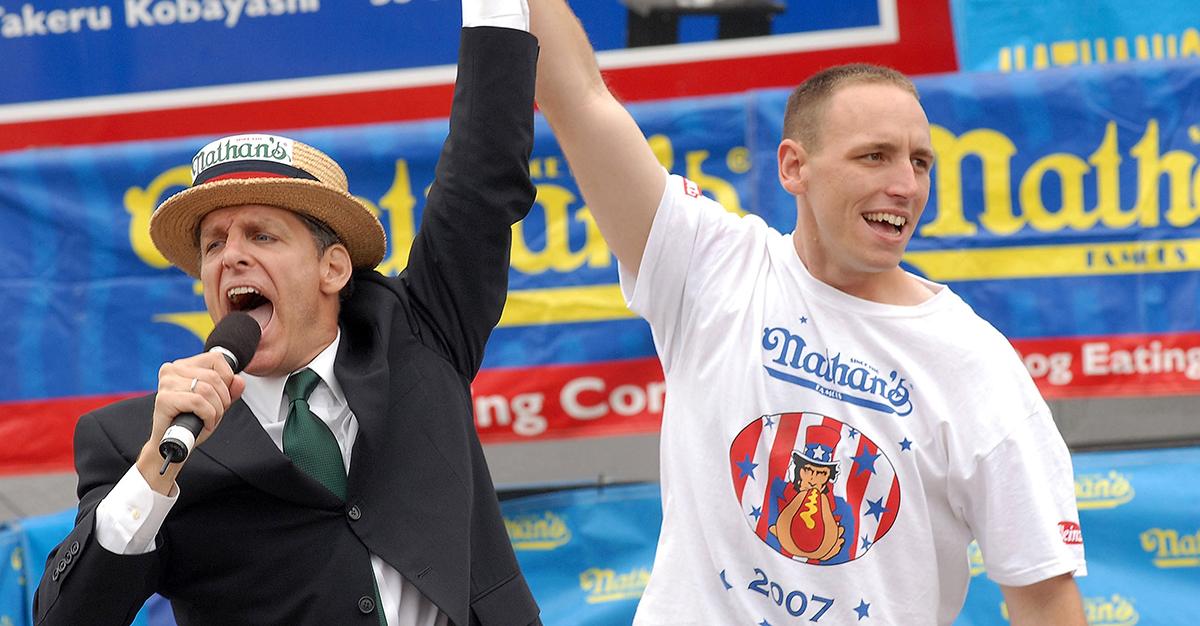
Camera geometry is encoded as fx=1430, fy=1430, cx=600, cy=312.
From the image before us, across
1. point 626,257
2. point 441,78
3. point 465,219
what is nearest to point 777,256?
point 626,257

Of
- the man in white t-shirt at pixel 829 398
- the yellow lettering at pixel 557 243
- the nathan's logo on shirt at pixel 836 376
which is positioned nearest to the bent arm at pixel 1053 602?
the man in white t-shirt at pixel 829 398

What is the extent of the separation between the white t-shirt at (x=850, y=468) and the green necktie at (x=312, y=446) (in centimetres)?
61

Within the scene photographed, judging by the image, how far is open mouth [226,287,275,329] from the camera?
233cm

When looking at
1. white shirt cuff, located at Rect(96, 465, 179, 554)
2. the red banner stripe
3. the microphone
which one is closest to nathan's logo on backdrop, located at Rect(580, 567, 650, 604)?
the red banner stripe

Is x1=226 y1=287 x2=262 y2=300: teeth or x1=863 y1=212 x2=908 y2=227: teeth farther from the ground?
x1=863 y1=212 x2=908 y2=227: teeth

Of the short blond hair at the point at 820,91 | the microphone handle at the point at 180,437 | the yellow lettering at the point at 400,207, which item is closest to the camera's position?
the microphone handle at the point at 180,437

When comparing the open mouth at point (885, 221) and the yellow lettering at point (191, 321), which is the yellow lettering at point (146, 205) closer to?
the yellow lettering at point (191, 321)

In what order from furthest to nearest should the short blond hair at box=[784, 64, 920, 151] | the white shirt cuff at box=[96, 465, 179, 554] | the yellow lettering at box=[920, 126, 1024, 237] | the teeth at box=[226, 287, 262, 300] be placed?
the yellow lettering at box=[920, 126, 1024, 237] < the short blond hair at box=[784, 64, 920, 151] < the teeth at box=[226, 287, 262, 300] < the white shirt cuff at box=[96, 465, 179, 554]

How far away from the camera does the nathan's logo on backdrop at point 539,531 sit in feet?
13.6

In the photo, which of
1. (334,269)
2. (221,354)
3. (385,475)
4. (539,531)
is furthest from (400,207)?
(221,354)

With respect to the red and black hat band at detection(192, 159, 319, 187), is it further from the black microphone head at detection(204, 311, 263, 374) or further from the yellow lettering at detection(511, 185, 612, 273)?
the yellow lettering at detection(511, 185, 612, 273)

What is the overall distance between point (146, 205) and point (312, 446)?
2253 millimetres

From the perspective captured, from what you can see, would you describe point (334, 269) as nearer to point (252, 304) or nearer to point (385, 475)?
point (252, 304)

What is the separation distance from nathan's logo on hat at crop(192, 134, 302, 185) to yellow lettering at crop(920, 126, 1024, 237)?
2172 mm
